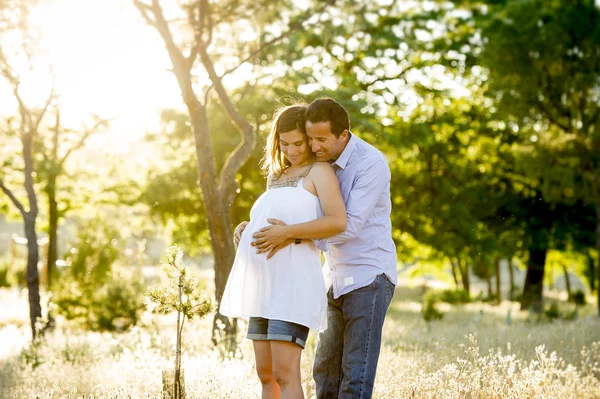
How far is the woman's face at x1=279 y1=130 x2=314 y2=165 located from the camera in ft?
13.2

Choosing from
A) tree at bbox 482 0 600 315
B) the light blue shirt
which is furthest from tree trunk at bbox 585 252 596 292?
the light blue shirt

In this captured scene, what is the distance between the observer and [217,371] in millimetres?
5645

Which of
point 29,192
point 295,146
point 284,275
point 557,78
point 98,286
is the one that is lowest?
point 98,286

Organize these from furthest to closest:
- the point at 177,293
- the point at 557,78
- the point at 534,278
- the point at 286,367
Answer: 1. the point at 534,278
2. the point at 557,78
3. the point at 177,293
4. the point at 286,367

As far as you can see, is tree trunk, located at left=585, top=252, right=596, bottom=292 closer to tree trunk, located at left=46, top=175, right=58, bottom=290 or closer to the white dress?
tree trunk, located at left=46, top=175, right=58, bottom=290

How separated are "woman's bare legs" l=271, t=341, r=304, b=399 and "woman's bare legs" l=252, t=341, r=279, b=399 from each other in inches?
4.6

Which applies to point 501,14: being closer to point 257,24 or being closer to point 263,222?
point 257,24

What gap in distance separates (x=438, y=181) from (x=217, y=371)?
1619 cm

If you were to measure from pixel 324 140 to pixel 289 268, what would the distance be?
740 mm

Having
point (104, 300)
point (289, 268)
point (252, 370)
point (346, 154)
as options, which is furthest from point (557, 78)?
point (289, 268)

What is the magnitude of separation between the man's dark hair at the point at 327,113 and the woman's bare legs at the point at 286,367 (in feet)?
3.97

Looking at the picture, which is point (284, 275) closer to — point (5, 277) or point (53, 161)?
point (53, 161)

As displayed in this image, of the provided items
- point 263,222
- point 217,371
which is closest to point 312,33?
point 217,371

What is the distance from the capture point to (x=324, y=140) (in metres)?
3.99
